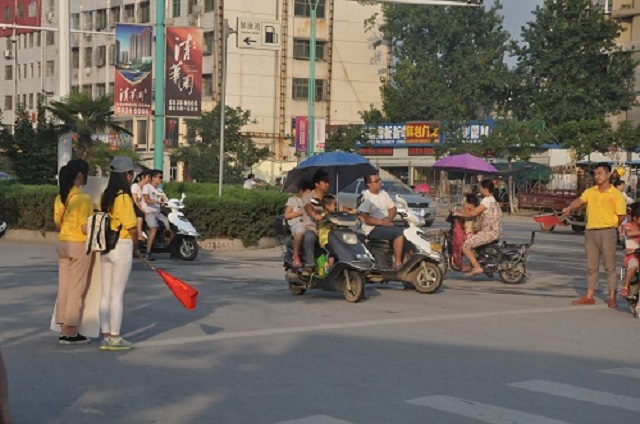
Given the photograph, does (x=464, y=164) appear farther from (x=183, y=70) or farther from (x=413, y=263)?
(x=413, y=263)

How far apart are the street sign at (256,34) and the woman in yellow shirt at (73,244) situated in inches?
830

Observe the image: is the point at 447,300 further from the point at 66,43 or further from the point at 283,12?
the point at 283,12

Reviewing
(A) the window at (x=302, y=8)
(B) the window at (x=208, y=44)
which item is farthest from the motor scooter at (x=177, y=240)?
(A) the window at (x=302, y=8)

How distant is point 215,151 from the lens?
5238 centimetres

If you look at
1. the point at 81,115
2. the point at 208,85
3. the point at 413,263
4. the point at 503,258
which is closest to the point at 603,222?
the point at 413,263

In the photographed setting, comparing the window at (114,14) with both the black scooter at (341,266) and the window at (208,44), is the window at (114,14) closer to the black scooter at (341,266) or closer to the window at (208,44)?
the window at (208,44)

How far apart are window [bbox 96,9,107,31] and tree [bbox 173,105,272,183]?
68.6 feet

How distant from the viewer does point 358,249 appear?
15.8 m

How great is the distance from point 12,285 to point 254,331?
17.4 feet

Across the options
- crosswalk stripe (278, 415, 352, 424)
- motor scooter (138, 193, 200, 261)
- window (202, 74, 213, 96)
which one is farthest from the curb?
window (202, 74, 213, 96)

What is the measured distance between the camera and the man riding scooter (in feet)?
55.8

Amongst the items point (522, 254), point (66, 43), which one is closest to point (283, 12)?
point (66, 43)

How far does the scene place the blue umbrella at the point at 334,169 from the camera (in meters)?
18.4

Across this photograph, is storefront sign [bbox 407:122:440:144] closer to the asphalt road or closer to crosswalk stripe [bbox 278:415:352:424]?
the asphalt road
